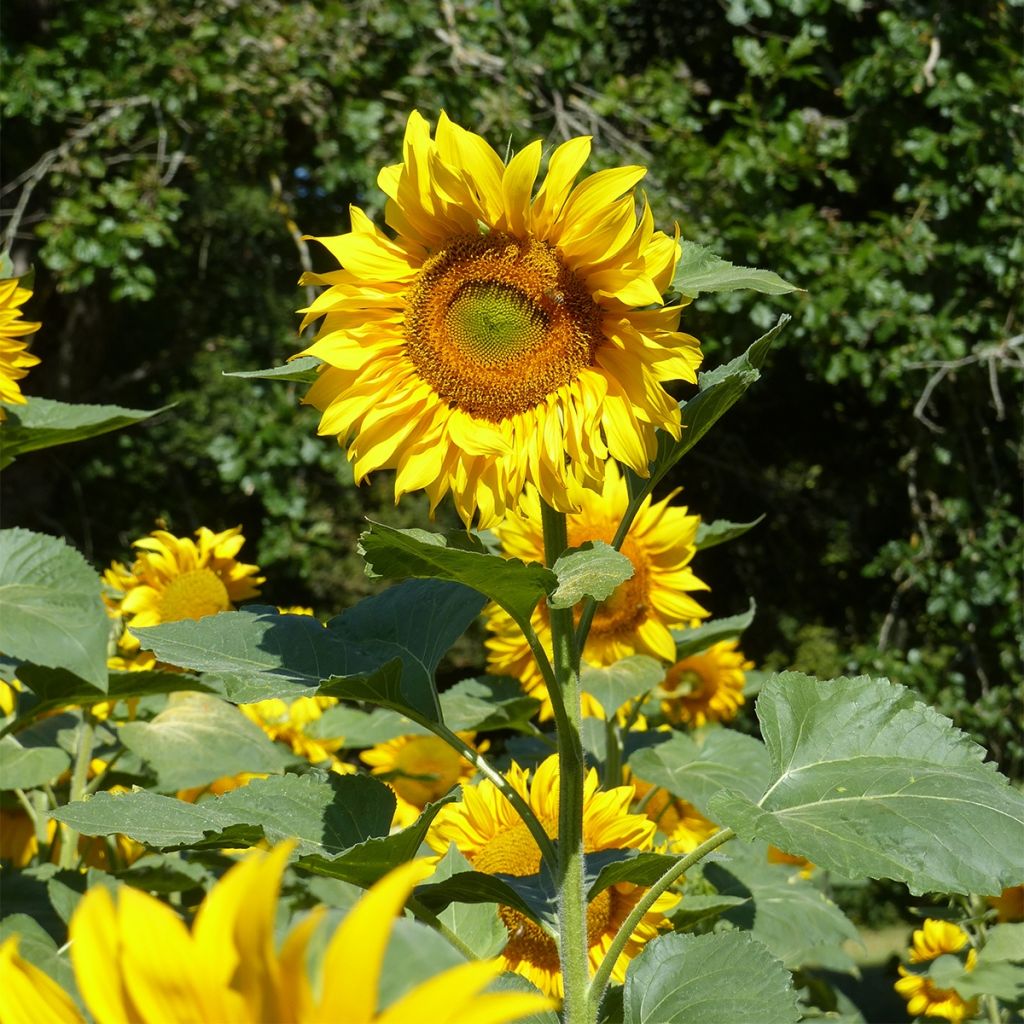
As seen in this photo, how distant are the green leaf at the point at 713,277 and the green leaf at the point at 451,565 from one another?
0.25m

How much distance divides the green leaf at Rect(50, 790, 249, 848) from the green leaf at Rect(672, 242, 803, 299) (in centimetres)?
51

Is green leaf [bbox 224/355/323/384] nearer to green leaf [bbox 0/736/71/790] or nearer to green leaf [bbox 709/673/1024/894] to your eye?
green leaf [bbox 709/673/1024/894]

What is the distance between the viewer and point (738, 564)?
18.7 ft

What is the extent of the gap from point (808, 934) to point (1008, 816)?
820 millimetres

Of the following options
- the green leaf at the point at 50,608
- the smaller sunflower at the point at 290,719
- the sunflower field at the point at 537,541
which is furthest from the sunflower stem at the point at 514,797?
the smaller sunflower at the point at 290,719

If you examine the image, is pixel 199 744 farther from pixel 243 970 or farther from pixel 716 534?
pixel 243 970

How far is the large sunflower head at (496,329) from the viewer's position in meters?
0.95

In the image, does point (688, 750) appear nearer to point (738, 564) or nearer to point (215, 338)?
point (738, 564)

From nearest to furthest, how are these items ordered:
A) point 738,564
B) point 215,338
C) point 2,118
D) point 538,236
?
point 538,236 → point 2,118 → point 738,564 → point 215,338

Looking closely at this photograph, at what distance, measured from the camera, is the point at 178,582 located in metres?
1.97

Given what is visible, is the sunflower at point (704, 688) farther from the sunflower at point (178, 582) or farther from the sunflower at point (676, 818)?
the sunflower at point (178, 582)

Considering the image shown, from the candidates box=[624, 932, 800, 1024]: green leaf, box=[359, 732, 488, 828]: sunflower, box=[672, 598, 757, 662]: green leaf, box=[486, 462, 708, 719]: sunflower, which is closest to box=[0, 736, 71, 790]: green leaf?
box=[359, 732, 488, 828]: sunflower

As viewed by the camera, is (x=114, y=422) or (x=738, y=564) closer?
(x=114, y=422)

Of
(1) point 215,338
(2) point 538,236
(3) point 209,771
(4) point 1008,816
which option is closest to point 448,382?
(2) point 538,236
